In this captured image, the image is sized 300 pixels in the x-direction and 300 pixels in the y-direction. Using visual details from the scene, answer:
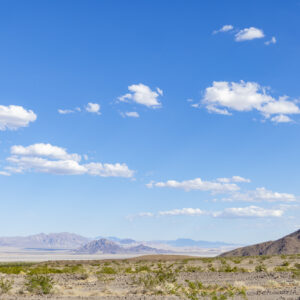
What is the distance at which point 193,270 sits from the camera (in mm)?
43469

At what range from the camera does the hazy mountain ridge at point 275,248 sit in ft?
438

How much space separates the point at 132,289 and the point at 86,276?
389 inches

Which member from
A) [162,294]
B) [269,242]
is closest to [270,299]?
[162,294]

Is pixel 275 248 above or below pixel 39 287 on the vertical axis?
above

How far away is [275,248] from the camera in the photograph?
5468 inches

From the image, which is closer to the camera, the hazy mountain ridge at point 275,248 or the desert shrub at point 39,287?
the desert shrub at point 39,287

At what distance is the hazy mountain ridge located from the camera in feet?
438

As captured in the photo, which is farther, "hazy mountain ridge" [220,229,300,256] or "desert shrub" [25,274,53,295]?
"hazy mountain ridge" [220,229,300,256]

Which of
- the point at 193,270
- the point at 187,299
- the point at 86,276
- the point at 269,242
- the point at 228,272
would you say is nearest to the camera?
the point at 187,299

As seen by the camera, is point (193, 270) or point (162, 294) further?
point (193, 270)

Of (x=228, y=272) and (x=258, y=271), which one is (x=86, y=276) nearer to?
(x=228, y=272)

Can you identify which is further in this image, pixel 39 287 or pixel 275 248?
pixel 275 248

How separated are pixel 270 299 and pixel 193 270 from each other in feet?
76.4

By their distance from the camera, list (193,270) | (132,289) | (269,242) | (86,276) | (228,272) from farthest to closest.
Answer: (269,242) → (193,270) → (228,272) → (86,276) → (132,289)
